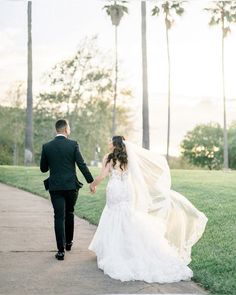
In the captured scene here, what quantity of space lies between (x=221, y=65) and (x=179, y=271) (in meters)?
36.8

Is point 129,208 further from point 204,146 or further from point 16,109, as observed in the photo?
point 204,146

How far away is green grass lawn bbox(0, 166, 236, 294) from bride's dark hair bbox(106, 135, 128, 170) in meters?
1.73

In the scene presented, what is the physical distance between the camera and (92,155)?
165 feet

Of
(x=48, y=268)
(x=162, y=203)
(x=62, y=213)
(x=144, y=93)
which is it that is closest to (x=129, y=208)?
(x=162, y=203)

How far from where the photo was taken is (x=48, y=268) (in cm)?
711

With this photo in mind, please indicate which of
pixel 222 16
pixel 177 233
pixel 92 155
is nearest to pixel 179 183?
pixel 177 233

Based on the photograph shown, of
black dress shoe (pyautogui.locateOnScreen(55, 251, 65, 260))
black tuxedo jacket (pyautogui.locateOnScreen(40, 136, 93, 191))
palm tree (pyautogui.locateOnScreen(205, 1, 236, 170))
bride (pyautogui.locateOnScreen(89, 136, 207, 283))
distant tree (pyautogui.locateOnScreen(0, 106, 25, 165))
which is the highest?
palm tree (pyautogui.locateOnScreen(205, 1, 236, 170))

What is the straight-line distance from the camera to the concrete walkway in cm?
617

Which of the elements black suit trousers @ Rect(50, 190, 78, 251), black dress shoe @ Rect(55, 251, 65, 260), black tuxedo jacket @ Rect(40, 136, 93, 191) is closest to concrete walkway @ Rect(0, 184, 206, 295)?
black dress shoe @ Rect(55, 251, 65, 260)

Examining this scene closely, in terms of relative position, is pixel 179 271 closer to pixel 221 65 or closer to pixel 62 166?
pixel 62 166

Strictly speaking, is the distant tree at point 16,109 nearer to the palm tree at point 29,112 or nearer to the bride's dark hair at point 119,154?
the palm tree at point 29,112

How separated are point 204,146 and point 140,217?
76459 mm

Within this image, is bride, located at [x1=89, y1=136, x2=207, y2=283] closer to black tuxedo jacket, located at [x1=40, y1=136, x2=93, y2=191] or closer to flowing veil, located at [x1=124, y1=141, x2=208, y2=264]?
flowing veil, located at [x1=124, y1=141, x2=208, y2=264]

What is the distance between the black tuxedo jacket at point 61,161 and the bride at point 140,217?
1.24 ft
